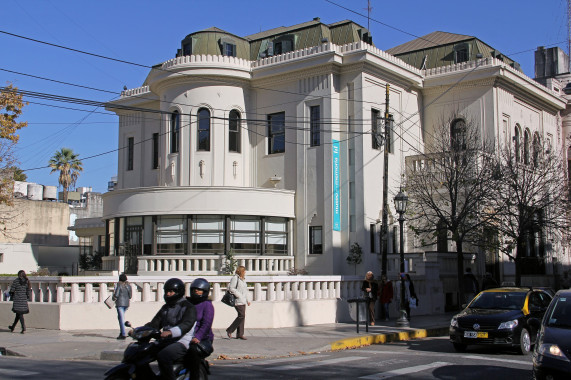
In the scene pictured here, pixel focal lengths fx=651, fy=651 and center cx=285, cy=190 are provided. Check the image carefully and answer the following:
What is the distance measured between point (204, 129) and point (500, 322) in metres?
19.6

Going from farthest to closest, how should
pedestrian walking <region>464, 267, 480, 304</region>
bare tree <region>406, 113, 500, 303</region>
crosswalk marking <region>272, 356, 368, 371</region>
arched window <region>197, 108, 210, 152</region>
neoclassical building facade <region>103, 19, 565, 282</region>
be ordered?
arched window <region>197, 108, 210, 152</region>, neoclassical building facade <region>103, 19, 565, 282</region>, pedestrian walking <region>464, 267, 480, 304</region>, bare tree <region>406, 113, 500, 303</region>, crosswalk marking <region>272, 356, 368, 371</region>

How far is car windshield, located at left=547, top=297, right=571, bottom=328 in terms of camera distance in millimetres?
9984

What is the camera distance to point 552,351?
9.07m

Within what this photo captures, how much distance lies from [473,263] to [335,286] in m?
11.7

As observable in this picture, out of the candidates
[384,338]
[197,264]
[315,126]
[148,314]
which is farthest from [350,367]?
[315,126]

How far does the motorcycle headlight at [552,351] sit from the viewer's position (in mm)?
8914

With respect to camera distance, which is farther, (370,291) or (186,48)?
(186,48)

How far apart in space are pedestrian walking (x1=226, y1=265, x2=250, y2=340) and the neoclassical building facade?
11.9 metres

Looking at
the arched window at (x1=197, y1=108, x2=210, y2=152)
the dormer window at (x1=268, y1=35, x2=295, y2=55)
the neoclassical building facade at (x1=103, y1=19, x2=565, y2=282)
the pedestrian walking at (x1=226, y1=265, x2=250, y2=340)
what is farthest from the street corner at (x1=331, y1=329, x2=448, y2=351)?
the dormer window at (x1=268, y1=35, x2=295, y2=55)

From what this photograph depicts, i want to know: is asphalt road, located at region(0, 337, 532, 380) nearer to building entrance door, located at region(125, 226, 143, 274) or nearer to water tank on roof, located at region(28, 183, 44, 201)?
building entrance door, located at region(125, 226, 143, 274)

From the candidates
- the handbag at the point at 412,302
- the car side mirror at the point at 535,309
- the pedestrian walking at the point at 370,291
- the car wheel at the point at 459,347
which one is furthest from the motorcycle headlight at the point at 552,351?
the handbag at the point at 412,302

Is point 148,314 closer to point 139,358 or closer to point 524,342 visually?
point 524,342

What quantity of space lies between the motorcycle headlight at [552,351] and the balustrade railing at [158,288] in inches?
412

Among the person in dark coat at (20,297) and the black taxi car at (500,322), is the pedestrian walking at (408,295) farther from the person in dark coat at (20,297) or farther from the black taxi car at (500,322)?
the person in dark coat at (20,297)
